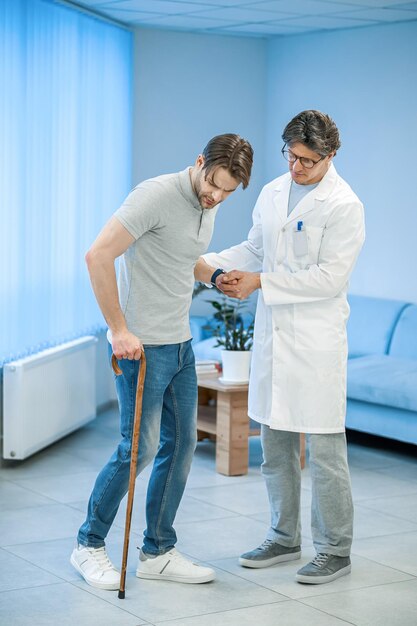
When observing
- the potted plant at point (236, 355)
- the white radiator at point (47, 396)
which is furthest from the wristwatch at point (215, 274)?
the white radiator at point (47, 396)

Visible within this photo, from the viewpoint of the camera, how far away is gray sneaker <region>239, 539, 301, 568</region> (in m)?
3.57

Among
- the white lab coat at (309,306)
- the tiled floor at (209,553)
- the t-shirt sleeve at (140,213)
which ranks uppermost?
the t-shirt sleeve at (140,213)

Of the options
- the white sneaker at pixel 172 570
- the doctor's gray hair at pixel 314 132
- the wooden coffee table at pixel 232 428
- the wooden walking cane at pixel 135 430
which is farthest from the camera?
the wooden coffee table at pixel 232 428

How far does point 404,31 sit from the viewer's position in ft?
19.9

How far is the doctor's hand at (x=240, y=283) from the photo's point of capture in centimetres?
345

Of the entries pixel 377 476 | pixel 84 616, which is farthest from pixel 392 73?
pixel 84 616

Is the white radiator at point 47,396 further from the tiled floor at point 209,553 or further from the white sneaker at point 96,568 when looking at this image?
the white sneaker at point 96,568

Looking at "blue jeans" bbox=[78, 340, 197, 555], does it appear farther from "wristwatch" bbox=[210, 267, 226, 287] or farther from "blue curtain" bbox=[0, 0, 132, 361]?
"blue curtain" bbox=[0, 0, 132, 361]

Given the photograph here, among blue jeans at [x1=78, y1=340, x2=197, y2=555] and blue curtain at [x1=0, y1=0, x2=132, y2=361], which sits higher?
blue curtain at [x1=0, y1=0, x2=132, y2=361]

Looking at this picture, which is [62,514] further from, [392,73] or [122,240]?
[392,73]

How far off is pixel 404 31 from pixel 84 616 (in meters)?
4.13

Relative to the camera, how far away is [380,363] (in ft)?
18.3

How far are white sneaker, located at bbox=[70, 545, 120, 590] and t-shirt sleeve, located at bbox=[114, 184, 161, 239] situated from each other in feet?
3.43

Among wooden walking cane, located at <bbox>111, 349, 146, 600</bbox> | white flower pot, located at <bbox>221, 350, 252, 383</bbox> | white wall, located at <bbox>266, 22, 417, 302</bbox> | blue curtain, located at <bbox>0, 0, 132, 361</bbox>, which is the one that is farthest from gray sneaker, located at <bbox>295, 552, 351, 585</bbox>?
white wall, located at <bbox>266, 22, 417, 302</bbox>
